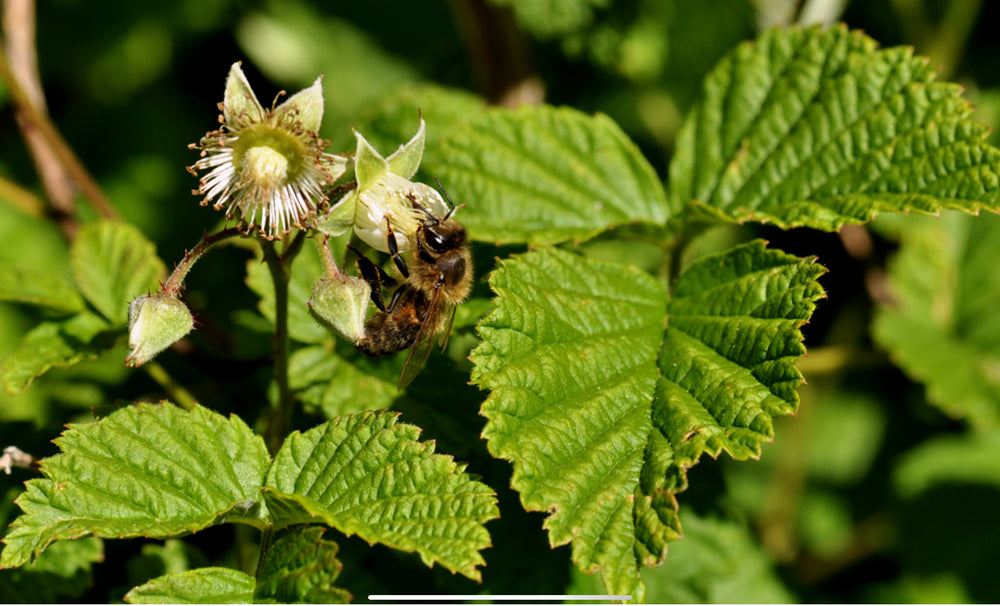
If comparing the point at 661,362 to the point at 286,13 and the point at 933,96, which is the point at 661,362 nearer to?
the point at 933,96

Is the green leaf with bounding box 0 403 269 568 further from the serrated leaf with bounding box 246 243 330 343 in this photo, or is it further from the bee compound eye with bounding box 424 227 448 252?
the bee compound eye with bounding box 424 227 448 252

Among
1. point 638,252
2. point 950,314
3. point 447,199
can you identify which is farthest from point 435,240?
point 950,314

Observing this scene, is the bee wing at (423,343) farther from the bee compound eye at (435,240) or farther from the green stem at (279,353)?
the green stem at (279,353)

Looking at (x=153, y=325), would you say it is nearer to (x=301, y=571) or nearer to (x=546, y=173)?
(x=301, y=571)

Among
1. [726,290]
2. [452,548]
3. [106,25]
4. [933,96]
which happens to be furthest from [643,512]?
[106,25]

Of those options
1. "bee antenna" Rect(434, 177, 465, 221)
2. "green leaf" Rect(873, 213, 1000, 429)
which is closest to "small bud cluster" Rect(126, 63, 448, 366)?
"bee antenna" Rect(434, 177, 465, 221)

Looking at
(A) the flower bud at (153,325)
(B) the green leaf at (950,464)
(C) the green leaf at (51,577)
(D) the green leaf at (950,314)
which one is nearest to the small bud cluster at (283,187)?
(A) the flower bud at (153,325)
